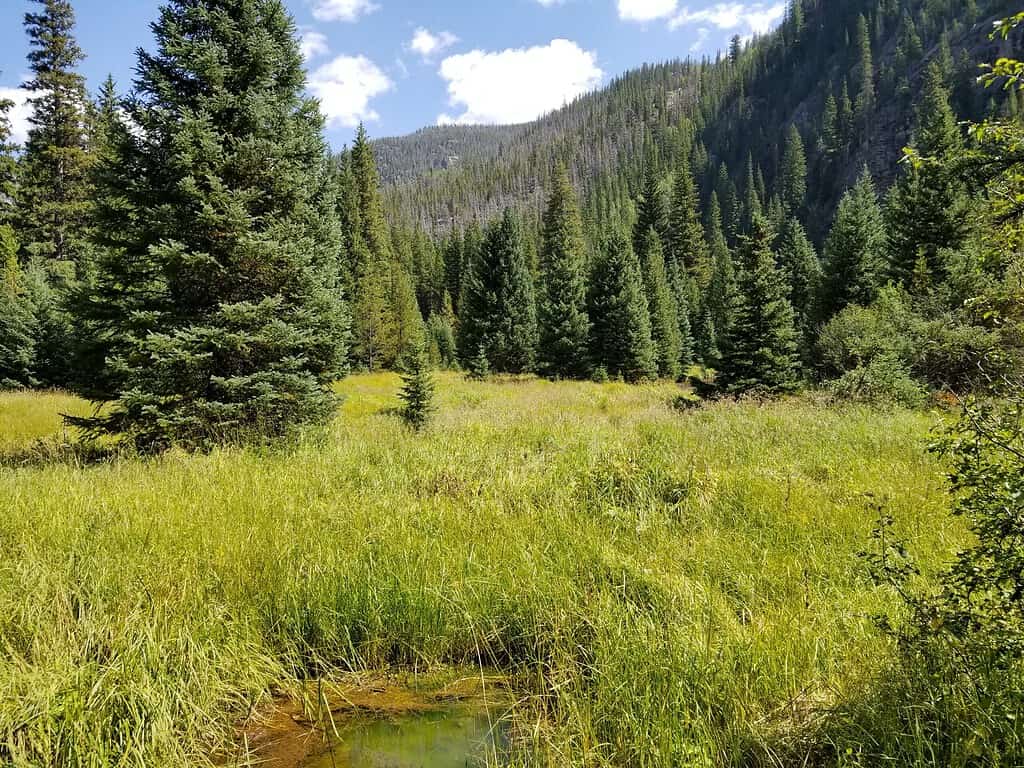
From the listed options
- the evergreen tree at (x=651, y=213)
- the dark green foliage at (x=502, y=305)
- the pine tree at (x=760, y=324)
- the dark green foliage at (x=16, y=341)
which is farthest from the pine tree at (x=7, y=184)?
the evergreen tree at (x=651, y=213)

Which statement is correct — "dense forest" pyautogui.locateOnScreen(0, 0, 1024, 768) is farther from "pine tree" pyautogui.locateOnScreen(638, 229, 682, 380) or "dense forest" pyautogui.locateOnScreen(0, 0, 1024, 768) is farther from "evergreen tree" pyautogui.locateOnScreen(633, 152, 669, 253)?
"evergreen tree" pyautogui.locateOnScreen(633, 152, 669, 253)

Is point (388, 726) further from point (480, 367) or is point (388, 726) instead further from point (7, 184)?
point (7, 184)

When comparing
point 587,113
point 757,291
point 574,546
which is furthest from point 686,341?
point 587,113

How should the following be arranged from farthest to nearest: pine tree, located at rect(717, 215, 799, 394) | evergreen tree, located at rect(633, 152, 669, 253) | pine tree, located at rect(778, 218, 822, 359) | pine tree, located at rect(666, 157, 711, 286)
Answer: pine tree, located at rect(666, 157, 711, 286), evergreen tree, located at rect(633, 152, 669, 253), pine tree, located at rect(778, 218, 822, 359), pine tree, located at rect(717, 215, 799, 394)

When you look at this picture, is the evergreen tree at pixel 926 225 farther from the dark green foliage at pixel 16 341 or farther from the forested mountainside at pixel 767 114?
the dark green foliage at pixel 16 341

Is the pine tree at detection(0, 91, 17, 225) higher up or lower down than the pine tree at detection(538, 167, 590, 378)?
higher up

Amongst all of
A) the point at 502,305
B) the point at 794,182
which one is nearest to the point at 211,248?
the point at 502,305

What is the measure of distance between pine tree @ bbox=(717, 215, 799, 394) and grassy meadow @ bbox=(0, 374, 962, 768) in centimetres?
1484

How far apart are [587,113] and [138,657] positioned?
668ft

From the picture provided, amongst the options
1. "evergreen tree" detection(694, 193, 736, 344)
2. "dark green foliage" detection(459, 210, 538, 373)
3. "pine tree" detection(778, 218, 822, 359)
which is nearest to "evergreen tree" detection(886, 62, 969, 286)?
"evergreen tree" detection(694, 193, 736, 344)

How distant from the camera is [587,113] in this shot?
180 metres

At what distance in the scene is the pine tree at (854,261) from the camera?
29.9m

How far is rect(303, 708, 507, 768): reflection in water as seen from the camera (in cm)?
226

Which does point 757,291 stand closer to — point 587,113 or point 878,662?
point 878,662
